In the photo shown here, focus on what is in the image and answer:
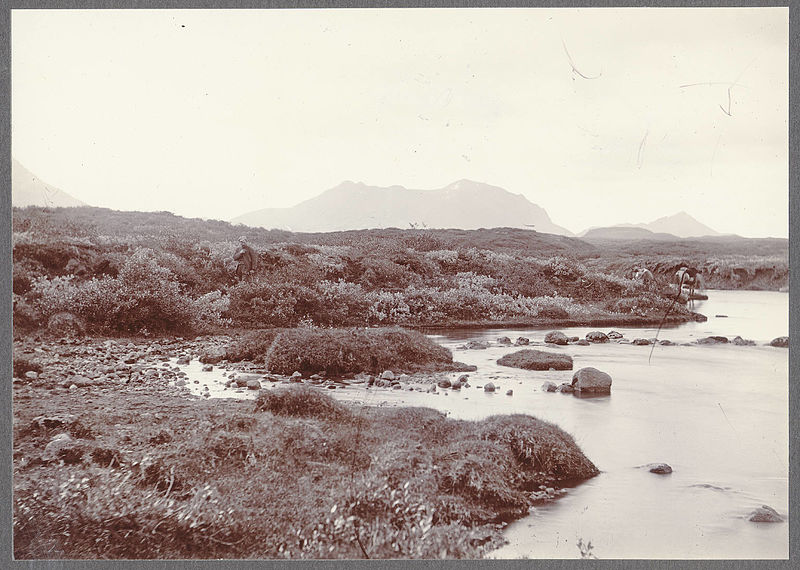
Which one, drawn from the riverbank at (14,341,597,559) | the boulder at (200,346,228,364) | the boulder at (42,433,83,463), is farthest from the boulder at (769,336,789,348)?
the boulder at (42,433,83,463)

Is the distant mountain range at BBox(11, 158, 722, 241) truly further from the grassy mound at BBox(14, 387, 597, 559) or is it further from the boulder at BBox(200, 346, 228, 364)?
the grassy mound at BBox(14, 387, 597, 559)

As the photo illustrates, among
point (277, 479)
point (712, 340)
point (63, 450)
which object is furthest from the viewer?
point (712, 340)

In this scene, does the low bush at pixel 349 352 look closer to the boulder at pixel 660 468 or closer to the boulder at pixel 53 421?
the boulder at pixel 53 421

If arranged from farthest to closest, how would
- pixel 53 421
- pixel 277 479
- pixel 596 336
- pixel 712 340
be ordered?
1. pixel 596 336
2. pixel 712 340
3. pixel 53 421
4. pixel 277 479

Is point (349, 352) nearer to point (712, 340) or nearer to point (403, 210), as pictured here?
point (403, 210)

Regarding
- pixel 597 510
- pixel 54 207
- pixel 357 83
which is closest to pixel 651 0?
pixel 357 83

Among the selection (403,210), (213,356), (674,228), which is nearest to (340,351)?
(213,356)

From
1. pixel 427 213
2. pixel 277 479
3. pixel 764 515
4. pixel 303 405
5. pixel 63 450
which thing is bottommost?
pixel 764 515
